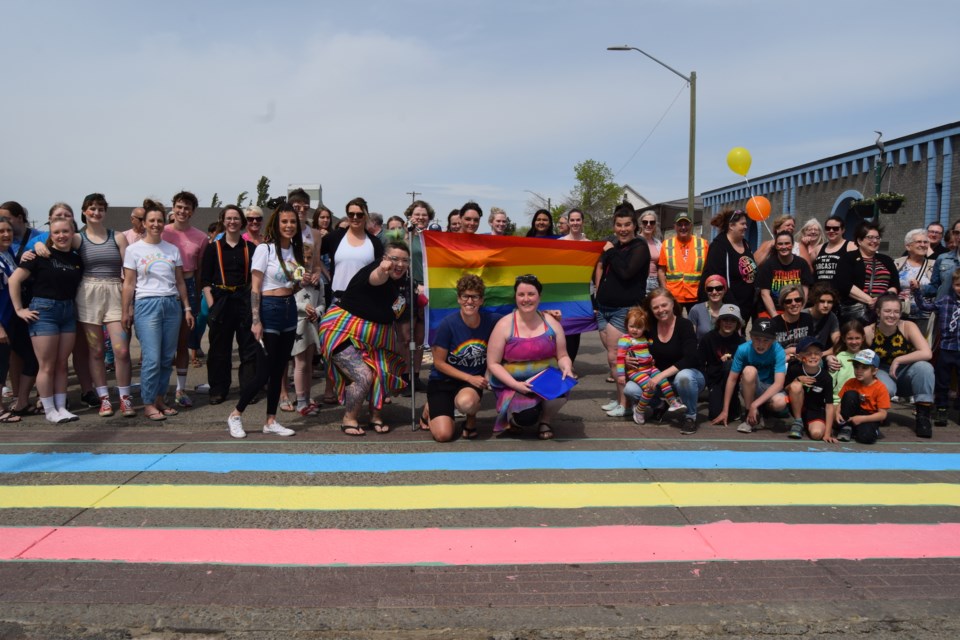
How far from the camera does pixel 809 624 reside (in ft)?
10.3

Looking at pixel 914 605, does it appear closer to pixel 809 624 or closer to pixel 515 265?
pixel 809 624

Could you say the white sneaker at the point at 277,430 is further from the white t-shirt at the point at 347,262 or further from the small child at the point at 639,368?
the small child at the point at 639,368

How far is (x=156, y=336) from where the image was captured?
6309 millimetres

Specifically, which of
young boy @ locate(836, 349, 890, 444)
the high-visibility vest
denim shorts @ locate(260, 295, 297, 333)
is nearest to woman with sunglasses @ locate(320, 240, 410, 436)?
denim shorts @ locate(260, 295, 297, 333)

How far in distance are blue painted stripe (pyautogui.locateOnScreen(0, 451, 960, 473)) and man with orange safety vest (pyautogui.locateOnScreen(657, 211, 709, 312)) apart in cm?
212

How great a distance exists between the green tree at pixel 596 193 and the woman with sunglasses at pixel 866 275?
3762 cm

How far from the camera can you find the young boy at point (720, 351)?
639 centimetres

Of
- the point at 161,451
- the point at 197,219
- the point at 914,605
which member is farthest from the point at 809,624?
the point at 197,219

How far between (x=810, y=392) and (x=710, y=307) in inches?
46.7

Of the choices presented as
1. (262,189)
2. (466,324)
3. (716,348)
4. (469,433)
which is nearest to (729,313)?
(716,348)

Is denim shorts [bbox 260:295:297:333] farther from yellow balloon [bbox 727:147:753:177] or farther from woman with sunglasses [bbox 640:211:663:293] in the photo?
yellow balloon [bbox 727:147:753:177]

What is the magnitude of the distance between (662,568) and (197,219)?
88.4 feet

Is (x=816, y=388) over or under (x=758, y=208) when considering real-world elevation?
under

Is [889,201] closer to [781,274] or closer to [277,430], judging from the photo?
[781,274]
